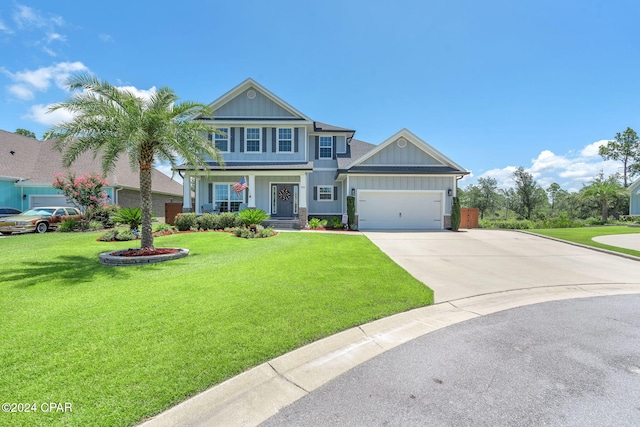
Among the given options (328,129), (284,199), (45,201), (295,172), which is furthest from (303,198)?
(45,201)

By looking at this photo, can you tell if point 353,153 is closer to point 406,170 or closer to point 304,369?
point 406,170

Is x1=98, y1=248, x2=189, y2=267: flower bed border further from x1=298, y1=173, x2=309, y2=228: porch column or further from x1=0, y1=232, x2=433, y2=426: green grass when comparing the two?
x1=298, y1=173, x2=309, y2=228: porch column

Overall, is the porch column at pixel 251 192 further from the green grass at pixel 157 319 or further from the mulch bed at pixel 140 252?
the green grass at pixel 157 319

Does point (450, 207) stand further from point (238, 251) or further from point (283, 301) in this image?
point (283, 301)

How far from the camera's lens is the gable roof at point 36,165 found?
21.6 metres

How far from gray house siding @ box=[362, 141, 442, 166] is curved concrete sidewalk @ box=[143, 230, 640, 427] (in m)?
7.25

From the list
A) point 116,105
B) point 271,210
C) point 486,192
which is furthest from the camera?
point 486,192

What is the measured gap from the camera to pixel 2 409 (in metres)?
2.47

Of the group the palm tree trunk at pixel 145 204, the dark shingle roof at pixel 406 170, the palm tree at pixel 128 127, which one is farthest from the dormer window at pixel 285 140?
the palm tree trunk at pixel 145 204

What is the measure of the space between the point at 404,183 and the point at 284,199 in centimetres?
785

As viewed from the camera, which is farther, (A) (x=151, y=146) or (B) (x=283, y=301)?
(A) (x=151, y=146)

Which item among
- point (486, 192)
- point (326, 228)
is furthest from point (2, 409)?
point (486, 192)

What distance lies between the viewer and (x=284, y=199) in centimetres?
2014

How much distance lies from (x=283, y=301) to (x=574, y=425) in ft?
12.5
